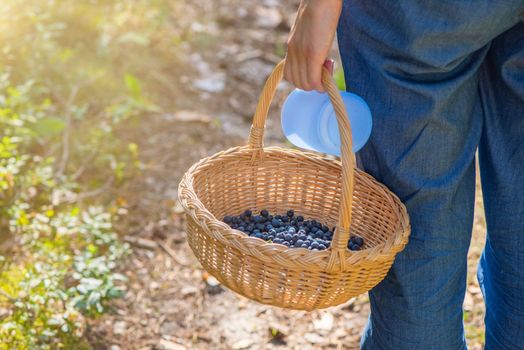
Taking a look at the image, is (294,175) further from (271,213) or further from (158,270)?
(158,270)

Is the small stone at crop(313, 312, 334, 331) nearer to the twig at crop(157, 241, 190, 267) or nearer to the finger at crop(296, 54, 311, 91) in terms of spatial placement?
the twig at crop(157, 241, 190, 267)

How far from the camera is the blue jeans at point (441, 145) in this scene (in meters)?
1.23

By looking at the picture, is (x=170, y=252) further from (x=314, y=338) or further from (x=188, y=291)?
(x=314, y=338)

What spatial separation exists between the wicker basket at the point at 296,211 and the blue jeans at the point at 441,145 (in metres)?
0.09

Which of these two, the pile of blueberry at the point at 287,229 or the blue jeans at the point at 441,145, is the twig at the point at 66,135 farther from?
the blue jeans at the point at 441,145

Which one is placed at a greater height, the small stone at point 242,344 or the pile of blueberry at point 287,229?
the pile of blueberry at point 287,229

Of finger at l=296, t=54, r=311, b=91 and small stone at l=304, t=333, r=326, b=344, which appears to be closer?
finger at l=296, t=54, r=311, b=91

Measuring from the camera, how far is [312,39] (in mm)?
1248

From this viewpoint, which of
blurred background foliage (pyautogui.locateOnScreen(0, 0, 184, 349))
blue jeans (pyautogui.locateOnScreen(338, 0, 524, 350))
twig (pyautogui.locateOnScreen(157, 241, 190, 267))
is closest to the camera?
blue jeans (pyautogui.locateOnScreen(338, 0, 524, 350))

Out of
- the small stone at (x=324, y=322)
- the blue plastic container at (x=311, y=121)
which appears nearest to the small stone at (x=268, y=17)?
the small stone at (x=324, y=322)

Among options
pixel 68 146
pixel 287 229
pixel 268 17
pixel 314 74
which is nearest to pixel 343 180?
pixel 314 74

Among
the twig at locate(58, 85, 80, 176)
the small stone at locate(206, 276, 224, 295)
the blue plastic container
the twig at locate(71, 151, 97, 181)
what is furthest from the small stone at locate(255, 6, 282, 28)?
the blue plastic container

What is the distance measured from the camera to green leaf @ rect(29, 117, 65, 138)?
8.50ft

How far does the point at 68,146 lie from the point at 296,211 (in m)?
1.29
